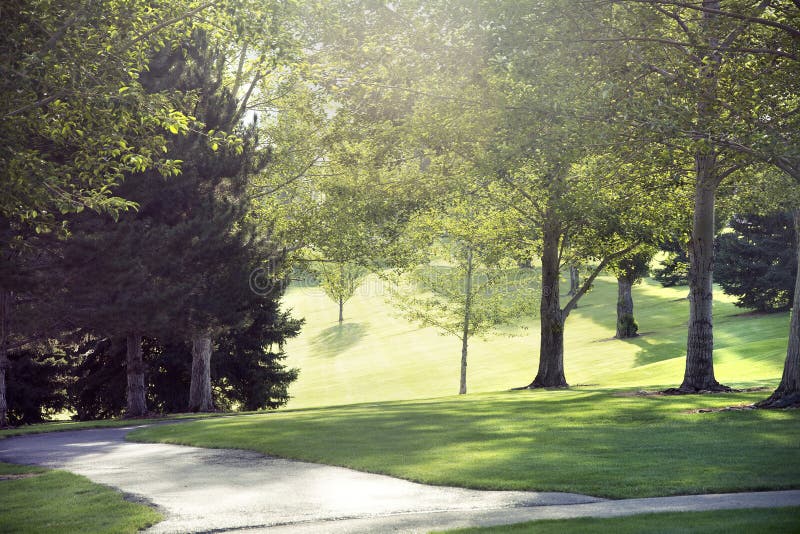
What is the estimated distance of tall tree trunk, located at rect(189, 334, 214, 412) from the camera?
3306 centimetres

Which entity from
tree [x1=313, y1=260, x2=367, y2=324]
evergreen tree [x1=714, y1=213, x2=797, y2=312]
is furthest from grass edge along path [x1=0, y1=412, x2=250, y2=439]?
evergreen tree [x1=714, y1=213, x2=797, y2=312]

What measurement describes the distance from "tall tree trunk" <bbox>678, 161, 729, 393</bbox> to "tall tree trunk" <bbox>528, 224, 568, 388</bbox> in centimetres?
891

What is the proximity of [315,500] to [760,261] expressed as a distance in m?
51.5

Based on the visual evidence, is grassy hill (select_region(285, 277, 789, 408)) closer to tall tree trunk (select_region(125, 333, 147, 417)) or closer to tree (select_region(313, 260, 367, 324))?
tree (select_region(313, 260, 367, 324))

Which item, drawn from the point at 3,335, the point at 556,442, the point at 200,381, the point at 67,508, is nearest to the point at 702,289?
the point at 556,442

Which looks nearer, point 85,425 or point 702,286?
point 702,286

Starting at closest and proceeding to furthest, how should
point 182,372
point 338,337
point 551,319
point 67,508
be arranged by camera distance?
point 67,508
point 551,319
point 182,372
point 338,337

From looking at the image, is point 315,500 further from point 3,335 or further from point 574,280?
point 574,280

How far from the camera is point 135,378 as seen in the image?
31.6m

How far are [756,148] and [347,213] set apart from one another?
17.9 m

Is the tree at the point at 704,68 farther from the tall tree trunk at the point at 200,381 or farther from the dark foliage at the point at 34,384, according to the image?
the dark foliage at the point at 34,384

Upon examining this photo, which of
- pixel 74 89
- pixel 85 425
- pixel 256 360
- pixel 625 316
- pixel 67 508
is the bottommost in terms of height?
pixel 85 425

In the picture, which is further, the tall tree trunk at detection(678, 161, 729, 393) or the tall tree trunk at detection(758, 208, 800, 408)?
the tall tree trunk at detection(678, 161, 729, 393)

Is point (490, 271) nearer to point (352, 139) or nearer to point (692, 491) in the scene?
point (352, 139)
